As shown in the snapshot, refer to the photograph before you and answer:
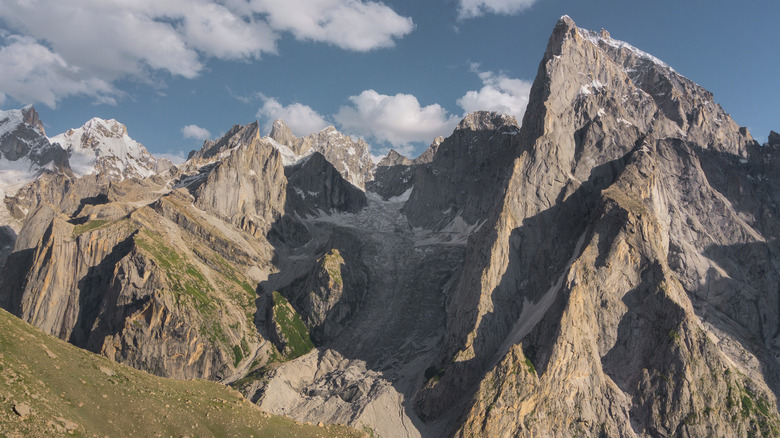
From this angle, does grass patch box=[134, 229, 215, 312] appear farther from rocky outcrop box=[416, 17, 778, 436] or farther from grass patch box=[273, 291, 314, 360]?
rocky outcrop box=[416, 17, 778, 436]

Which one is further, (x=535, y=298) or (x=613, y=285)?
(x=535, y=298)

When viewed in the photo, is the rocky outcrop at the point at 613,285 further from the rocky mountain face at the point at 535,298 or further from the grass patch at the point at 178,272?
the grass patch at the point at 178,272

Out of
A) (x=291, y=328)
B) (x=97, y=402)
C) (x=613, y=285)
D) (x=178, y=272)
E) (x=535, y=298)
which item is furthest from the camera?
(x=291, y=328)

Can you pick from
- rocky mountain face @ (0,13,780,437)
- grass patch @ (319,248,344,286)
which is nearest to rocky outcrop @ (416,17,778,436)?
rocky mountain face @ (0,13,780,437)

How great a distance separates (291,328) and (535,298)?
73757mm

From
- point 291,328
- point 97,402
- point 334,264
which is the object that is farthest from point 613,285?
point 97,402

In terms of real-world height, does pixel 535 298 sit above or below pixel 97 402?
above

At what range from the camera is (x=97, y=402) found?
164 feet

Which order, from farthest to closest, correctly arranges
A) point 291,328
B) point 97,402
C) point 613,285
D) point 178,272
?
point 291,328 → point 178,272 → point 613,285 → point 97,402

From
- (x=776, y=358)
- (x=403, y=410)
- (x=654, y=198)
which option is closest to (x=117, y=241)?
(x=403, y=410)

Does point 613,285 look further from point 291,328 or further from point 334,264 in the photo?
point 334,264

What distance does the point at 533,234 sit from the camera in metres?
151

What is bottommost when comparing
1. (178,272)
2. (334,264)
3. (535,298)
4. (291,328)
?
(291,328)

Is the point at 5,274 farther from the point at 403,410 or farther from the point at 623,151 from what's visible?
the point at 623,151
